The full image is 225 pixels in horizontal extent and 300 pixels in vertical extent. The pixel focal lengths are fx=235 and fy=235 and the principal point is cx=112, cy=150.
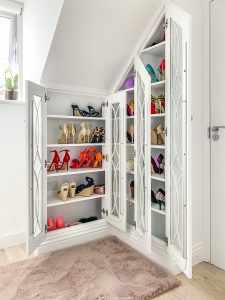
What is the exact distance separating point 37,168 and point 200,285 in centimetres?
162

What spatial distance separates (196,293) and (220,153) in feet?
3.68

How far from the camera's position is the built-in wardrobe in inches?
72.1

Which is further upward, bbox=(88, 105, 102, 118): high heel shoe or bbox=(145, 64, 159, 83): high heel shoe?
bbox=(145, 64, 159, 83): high heel shoe

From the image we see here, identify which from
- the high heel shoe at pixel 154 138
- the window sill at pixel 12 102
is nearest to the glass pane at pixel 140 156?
the high heel shoe at pixel 154 138

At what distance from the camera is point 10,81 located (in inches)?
98.1

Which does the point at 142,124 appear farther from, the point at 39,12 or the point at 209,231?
the point at 39,12

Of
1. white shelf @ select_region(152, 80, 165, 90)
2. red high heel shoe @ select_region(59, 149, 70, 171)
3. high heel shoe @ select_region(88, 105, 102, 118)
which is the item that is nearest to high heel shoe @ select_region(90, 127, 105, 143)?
high heel shoe @ select_region(88, 105, 102, 118)

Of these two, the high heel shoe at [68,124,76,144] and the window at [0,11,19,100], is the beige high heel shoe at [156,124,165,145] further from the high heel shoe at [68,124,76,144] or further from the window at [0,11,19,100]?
the window at [0,11,19,100]

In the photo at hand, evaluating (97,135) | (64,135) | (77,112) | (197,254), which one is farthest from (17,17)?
(197,254)

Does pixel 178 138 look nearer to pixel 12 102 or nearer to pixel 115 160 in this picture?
pixel 115 160

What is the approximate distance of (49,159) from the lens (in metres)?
2.47

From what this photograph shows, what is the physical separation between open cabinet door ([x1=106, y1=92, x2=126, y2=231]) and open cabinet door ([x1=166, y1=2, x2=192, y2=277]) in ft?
1.83

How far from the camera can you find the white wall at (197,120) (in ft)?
6.92

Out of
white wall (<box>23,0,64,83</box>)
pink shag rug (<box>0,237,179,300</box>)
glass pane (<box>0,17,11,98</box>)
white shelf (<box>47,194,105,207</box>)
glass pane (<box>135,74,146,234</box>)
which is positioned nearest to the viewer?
pink shag rug (<box>0,237,179,300</box>)
